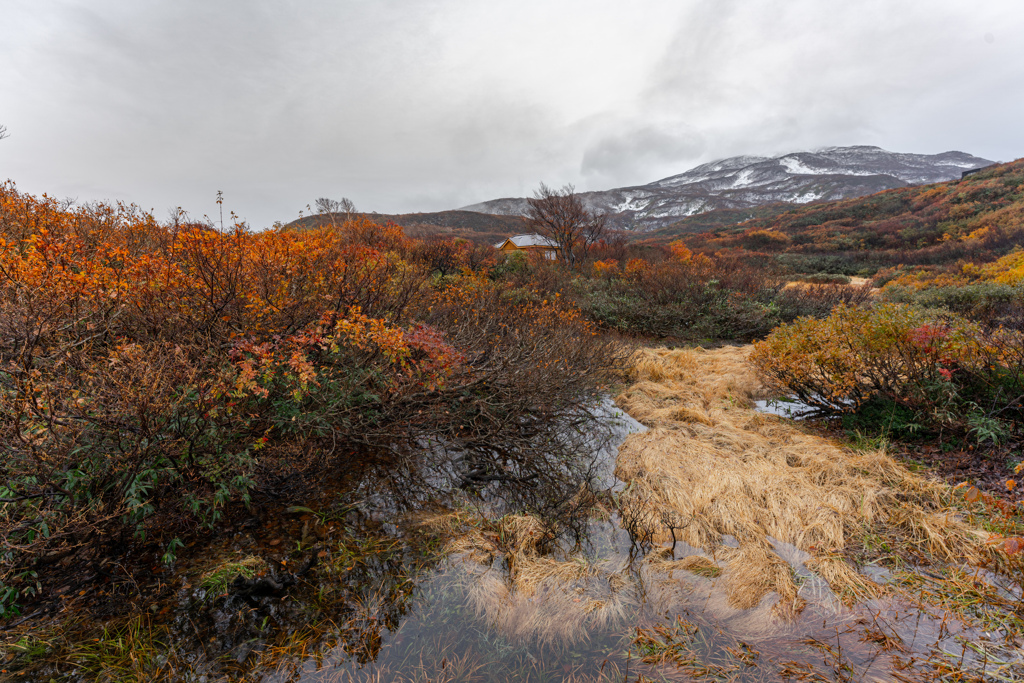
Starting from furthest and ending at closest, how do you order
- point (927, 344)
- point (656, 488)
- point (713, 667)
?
point (927, 344) < point (656, 488) < point (713, 667)

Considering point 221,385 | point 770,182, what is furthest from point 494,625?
point 770,182

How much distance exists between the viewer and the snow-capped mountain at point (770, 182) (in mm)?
87438

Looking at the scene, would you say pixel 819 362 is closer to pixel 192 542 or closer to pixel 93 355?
pixel 192 542

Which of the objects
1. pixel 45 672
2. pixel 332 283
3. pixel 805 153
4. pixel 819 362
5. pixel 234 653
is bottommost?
pixel 234 653

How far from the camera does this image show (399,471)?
448 centimetres

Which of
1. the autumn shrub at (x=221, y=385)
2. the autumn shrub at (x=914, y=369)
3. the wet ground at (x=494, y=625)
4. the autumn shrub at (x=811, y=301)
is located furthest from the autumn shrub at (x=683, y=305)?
the wet ground at (x=494, y=625)

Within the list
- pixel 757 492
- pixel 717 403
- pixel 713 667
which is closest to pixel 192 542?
pixel 713 667

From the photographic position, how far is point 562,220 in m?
20.4

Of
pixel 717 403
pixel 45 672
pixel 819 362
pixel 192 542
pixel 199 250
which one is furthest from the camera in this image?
pixel 717 403

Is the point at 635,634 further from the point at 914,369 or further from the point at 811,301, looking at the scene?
the point at 811,301

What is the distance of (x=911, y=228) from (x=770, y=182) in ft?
342

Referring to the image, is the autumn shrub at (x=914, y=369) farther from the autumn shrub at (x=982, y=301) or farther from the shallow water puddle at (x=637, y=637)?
the shallow water puddle at (x=637, y=637)

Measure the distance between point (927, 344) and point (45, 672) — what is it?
26.2ft

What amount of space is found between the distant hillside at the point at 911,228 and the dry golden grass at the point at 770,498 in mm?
19313
